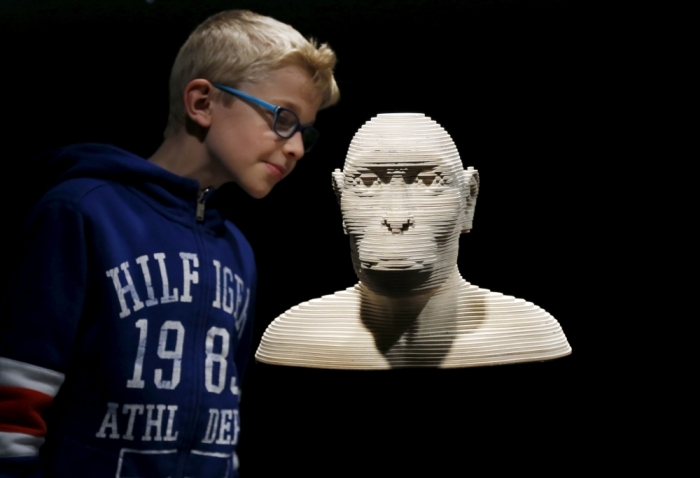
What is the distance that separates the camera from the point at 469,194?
8.98ft

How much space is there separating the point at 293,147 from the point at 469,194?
0.68m

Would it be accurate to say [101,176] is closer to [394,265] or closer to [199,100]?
[199,100]

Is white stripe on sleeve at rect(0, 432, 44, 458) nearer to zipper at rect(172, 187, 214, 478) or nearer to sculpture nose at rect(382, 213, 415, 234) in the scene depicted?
zipper at rect(172, 187, 214, 478)

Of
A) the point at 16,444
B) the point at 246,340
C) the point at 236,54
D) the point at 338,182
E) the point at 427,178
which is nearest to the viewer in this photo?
the point at 16,444

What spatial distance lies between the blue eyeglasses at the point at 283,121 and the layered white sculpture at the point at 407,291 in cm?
39

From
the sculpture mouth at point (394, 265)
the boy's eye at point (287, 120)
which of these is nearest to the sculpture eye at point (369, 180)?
the sculpture mouth at point (394, 265)

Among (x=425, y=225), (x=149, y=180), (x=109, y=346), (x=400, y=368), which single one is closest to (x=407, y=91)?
(x=425, y=225)

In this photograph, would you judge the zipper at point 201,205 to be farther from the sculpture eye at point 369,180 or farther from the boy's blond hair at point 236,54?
the sculpture eye at point 369,180

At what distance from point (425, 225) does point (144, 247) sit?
78 cm

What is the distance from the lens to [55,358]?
6.25ft

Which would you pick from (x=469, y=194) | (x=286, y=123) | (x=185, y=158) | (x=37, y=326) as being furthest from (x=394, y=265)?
(x=37, y=326)

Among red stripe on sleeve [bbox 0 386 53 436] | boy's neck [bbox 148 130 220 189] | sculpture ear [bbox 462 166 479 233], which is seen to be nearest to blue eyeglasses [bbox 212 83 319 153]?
boy's neck [bbox 148 130 220 189]

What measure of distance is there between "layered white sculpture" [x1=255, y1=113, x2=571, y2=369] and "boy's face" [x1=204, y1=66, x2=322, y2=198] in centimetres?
42

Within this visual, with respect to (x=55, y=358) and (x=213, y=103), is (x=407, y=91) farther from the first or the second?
(x=55, y=358)
